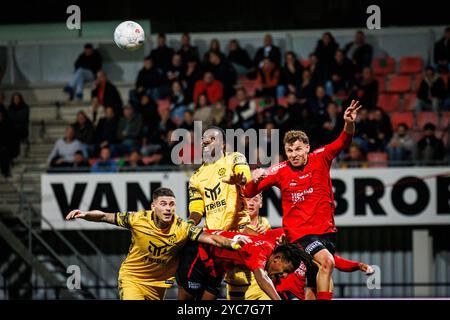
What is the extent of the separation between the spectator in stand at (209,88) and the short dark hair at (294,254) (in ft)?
24.2

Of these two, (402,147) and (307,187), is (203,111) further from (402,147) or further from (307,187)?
(307,187)

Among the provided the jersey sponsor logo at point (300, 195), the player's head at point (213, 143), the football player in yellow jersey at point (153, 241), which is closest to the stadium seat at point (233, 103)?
the player's head at point (213, 143)

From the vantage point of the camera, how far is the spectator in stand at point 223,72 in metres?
17.5

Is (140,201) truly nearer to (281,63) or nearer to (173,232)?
(281,63)

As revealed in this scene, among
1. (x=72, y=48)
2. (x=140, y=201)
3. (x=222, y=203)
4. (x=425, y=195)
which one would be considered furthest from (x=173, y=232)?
(x=72, y=48)

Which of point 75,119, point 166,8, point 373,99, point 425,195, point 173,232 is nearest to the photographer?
point 173,232

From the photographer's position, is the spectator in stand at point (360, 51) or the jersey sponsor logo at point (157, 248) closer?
the jersey sponsor logo at point (157, 248)

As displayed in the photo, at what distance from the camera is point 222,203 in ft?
35.8

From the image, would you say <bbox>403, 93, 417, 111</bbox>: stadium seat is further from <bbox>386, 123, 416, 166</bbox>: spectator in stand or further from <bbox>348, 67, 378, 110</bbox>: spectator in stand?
<bbox>386, 123, 416, 166</bbox>: spectator in stand

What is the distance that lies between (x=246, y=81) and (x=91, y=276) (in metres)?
4.45

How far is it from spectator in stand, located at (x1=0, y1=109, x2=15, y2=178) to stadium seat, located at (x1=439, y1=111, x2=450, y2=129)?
7.24 m

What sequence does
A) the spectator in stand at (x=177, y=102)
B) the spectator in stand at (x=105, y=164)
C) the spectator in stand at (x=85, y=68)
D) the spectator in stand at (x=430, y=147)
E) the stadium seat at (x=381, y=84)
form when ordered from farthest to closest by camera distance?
the spectator in stand at (x=85, y=68) → the stadium seat at (x=381, y=84) → the spectator in stand at (x=177, y=102) → the spectator in stand at (x=105, y=164) → the spectator in stand at (x=430, y=147)

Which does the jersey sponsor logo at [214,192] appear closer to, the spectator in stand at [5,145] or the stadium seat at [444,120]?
the stadium seat at [444,120]

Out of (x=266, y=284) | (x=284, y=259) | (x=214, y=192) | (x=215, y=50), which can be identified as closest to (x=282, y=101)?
(x=215, y=50)
